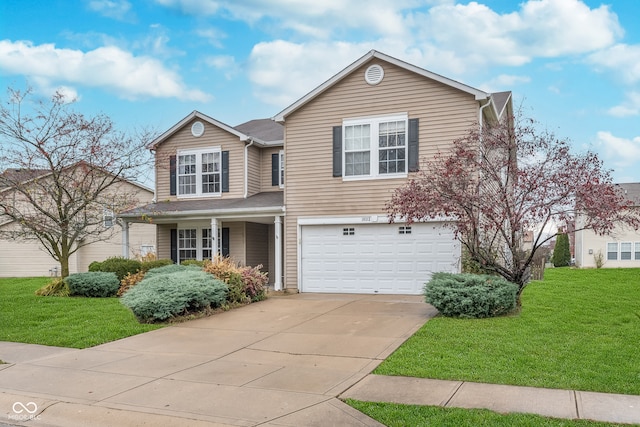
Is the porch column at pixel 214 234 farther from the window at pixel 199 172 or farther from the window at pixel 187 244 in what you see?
the window at pixel 187 244

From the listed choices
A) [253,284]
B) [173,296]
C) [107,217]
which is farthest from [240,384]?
[107,217]

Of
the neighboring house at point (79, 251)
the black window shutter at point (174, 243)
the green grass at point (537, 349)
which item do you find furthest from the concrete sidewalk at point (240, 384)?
the neighboring house at point (79, 251)

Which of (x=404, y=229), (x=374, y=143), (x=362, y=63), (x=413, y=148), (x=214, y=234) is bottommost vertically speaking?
(x=214, y=234)

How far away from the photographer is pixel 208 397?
603 centimetres

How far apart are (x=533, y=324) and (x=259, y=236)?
12.2 m

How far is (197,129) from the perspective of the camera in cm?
1931

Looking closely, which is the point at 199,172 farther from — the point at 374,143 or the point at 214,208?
the point at 374,143

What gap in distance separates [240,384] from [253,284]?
7504mm

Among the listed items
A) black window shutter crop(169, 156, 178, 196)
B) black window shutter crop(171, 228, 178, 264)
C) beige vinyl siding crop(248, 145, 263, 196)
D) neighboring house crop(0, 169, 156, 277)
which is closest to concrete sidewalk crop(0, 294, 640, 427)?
beige vinyl siding crop(248, 145, 263, 196)

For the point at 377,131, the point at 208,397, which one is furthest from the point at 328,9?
the point at 208,397

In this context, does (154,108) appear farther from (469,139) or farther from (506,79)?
(506,79)

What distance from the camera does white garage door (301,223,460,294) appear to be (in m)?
14.6

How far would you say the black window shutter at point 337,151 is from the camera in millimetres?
15570

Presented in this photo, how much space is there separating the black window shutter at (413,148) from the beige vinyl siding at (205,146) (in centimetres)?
667
